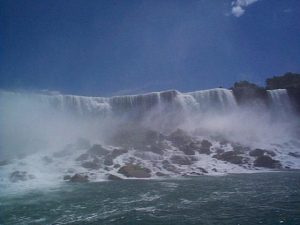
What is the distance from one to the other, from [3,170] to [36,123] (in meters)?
12.3

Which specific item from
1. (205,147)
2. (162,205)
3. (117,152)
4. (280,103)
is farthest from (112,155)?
(280,103)

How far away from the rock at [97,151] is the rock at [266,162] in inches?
657

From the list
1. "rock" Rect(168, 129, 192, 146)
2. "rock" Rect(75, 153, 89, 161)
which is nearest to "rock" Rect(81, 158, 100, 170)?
"rock" Rect(75, 153, 89, 161)

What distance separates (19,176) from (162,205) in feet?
58.7

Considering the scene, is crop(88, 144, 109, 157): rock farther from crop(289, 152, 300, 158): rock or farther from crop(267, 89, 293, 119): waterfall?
crop(267, 89, 293, 119): waterfall

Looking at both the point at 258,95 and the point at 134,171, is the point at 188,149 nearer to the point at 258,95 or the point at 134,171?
the point at 134,171

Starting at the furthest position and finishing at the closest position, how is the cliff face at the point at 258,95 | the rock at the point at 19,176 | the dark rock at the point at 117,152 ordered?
the cliff face at the point at 258,95, the dark rock at the point at 117,152, the rock at the point at 19,176

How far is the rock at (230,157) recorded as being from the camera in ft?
110

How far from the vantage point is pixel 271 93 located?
48.2 metres

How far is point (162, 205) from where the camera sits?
587 inches

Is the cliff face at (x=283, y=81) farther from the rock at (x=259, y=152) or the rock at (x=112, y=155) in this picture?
the rock at (x=112, y=155)

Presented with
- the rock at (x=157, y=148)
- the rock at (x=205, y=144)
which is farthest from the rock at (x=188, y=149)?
the rock at (x=157, y=148)

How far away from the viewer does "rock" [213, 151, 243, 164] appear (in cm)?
3366

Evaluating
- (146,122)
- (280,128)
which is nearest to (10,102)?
(146,122)
